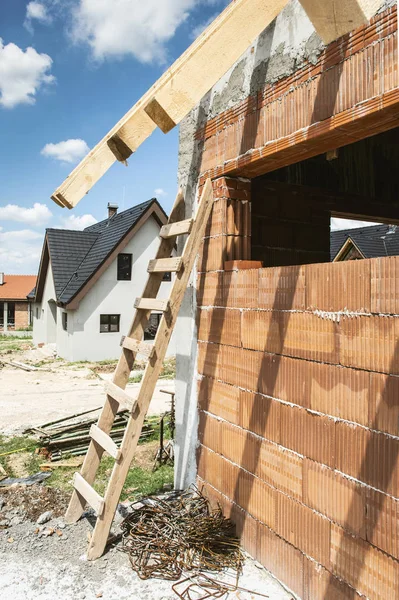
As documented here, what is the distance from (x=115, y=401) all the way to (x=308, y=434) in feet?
6.19

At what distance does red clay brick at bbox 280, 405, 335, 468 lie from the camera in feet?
9.73

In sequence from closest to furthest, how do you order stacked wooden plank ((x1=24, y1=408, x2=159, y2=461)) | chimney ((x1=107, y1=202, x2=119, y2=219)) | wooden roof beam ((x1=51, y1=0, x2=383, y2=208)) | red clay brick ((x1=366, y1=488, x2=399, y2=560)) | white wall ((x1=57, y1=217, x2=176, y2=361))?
1. red clay brick ((x1=366, y1=488, x2=399, y2=560))
2. wooden roof beam ((x1=51, y1=0, x2=383, y2=208))
3. stacked wooden plank ((x1=24, y1=408, x2=159, y2=461))
4. white wall ((x1=57, y1=217, x2=176, y2=361))
5. chimney ((x1=107, y1=202, x2=119, y2=219))

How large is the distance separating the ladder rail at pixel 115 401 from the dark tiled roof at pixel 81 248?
16105 mm

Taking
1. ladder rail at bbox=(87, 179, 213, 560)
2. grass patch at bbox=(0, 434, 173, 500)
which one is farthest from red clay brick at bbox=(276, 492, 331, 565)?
grass patch at bbox=(0, 434, 173, 500)

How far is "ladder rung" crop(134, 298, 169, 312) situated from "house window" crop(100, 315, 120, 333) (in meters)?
16.9

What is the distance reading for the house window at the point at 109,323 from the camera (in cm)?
2075

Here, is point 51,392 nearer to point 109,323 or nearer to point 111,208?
point 109,323

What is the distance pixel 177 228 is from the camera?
4.17 m

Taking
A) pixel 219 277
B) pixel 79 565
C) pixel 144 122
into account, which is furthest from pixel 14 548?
pixel 144 122

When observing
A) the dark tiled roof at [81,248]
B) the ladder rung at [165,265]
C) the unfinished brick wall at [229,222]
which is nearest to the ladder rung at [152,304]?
the ladder rung at [165,265]

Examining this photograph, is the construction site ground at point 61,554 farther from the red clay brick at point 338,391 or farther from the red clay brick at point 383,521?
the red clay brick at point 338,391

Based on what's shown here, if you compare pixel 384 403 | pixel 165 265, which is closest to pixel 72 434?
pixel 165 265

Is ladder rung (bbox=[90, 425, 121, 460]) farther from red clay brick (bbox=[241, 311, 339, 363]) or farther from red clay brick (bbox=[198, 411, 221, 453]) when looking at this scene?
red clay brick (bbox=[241, 311, 339, 363])

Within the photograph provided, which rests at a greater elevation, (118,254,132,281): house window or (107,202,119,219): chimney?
(107,202,119,219): chimney
